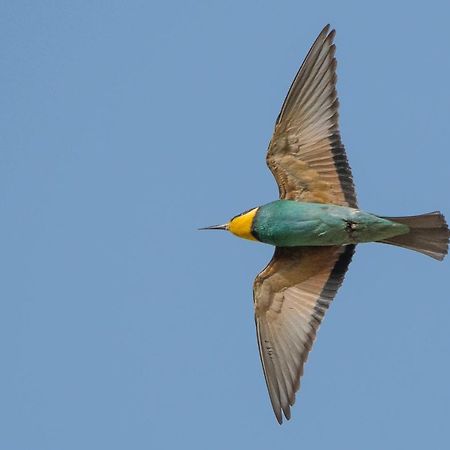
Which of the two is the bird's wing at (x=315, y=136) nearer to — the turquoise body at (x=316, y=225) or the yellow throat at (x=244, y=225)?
the turquoise body at (x=316, y=225)

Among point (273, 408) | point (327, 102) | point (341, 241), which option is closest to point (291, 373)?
point (273, 408)

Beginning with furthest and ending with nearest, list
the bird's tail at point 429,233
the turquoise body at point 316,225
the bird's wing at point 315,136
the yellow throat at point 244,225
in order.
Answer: the yellow throat at point 244,225
the bird's wing at point 315,136
the turquoise body at point 316,225
the bird's tail at point 429,233

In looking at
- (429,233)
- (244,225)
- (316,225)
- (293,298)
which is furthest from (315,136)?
(293,298)

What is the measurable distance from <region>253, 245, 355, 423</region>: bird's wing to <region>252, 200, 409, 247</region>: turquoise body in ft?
1.00

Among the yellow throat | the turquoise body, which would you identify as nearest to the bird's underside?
the turquoise body

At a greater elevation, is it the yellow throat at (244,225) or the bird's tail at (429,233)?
the yellow throat at (244,225)

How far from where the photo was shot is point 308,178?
352 inches

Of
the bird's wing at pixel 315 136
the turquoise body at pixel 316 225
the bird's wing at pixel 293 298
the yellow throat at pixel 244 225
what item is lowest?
the bird's wing at pixel 293 298

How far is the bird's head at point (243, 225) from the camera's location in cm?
903

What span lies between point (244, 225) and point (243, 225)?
1cm

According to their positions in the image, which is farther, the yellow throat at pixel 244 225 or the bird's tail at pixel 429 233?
the yellow throat at pixel 244 225

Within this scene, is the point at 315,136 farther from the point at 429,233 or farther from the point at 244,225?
the point at 429,233

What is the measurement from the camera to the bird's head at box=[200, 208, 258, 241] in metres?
9.03

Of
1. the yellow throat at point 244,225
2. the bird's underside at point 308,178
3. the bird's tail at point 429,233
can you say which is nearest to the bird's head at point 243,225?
the yellow throat at point 244,225
